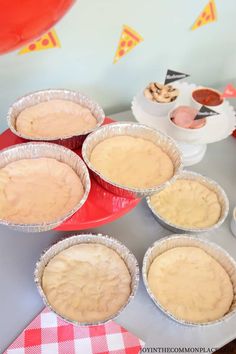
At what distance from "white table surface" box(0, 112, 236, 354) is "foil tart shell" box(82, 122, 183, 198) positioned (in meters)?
0.21

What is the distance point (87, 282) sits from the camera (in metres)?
0.93

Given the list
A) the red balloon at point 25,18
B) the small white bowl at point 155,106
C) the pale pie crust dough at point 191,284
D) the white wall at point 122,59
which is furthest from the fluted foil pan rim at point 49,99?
the red balloon at point 25,18

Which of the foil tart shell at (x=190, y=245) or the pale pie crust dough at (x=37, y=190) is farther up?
the pale pie crust dough at (x=37, y=190)

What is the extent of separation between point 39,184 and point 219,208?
1.78 ft

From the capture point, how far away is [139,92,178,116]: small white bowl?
1.26 meters

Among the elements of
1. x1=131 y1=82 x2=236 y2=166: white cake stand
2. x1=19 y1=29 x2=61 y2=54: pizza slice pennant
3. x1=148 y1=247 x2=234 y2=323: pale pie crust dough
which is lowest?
x1=148 y1=247 x2=234 y2=323: pale pie crust dough

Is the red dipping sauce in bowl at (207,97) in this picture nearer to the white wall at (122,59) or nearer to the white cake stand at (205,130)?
the white cake stand at (205,130)

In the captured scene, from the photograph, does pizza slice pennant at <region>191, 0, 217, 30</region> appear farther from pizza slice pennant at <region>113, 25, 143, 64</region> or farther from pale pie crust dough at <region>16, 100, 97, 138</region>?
pale pie crust dough at <region>16, 100, 97, 138</region>

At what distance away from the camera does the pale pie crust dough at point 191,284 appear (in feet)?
3.03

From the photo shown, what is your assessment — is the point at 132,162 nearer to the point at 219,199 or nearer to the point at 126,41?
the point at 219,199

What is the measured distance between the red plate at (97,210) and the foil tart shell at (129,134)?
0.06ft

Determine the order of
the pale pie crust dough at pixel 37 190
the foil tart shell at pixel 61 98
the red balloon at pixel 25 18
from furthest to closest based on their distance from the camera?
1. the foil tart shell at pixel 61 98
2. the pale pie crust dough at pixel 37 190
3. the red balloon at pixel 25 18

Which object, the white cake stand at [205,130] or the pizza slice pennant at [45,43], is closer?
the pizza slice pennant at [45,43]

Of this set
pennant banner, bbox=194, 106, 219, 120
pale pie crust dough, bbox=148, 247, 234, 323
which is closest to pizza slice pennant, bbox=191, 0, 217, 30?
pennant banner, bbox=194, 106, 219, 120
